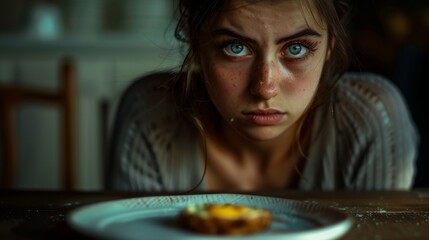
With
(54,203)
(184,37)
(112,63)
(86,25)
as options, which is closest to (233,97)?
(184,37)

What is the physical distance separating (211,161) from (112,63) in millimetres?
1600

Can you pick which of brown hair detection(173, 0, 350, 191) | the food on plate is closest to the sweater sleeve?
brown hair detection(173, 0, 350, 191)

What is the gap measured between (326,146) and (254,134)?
27 cm

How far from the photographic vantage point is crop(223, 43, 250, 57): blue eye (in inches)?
39.1

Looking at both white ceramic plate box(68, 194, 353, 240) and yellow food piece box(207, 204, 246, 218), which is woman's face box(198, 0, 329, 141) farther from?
yellow food piece box(207, 204, 246, 218)

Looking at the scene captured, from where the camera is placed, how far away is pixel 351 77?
4.55 ft

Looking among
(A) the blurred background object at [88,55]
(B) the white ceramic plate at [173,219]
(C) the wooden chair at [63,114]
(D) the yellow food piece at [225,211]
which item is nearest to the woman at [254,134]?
(B) the white ceramic plate at [173,219]

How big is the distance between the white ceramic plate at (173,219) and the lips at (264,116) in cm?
21

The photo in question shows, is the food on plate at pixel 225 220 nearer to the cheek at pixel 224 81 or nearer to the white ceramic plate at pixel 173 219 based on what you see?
the white ceramic plate at pixel 173 219

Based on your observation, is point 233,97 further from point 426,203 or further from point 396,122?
point 396,122

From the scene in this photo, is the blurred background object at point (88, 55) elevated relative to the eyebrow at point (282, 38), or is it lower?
lower

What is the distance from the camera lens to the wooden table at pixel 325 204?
0.76m

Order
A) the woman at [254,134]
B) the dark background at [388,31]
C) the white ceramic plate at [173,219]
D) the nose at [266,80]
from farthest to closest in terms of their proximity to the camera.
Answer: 1. the dark background at [388,31]
2. the woman at [254,134]
3. the nose at [266,80]
4. the white ceramic plate at [173,219]

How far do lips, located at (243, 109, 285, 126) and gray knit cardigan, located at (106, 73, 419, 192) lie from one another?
250 millimetres
